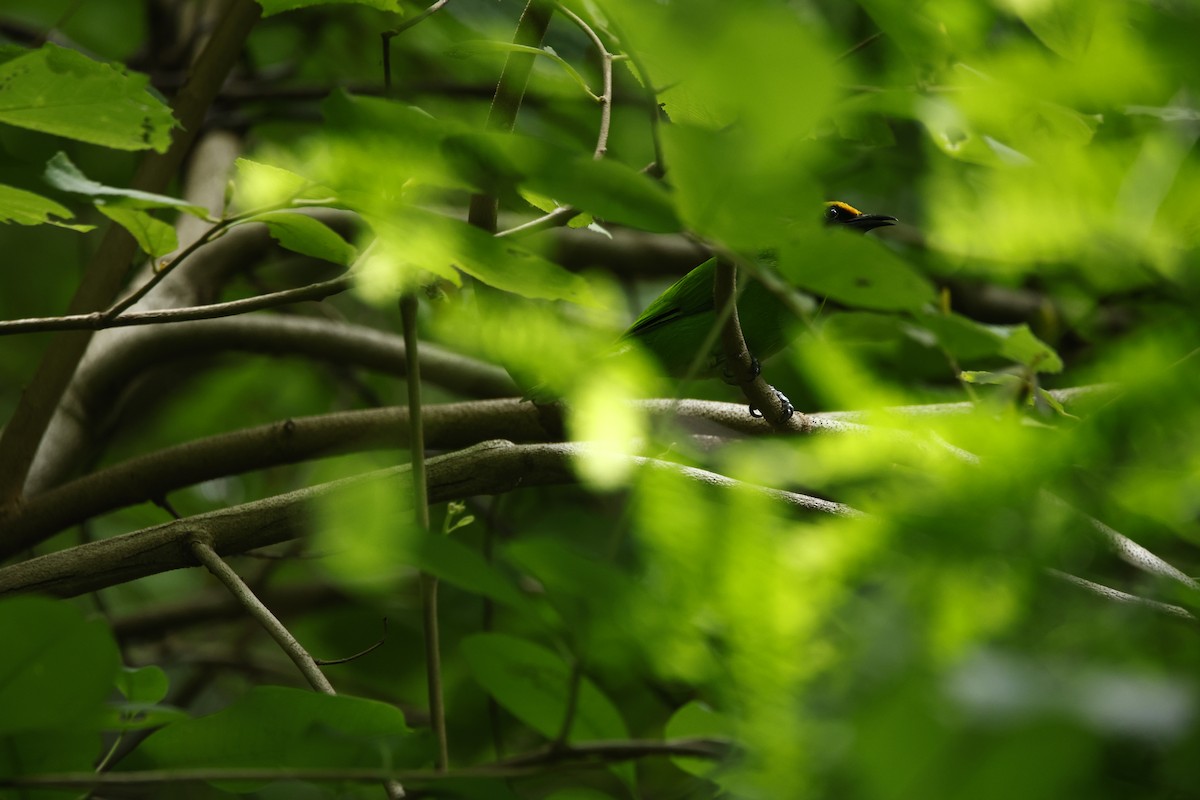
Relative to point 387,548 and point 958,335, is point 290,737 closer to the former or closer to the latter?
point 387,548

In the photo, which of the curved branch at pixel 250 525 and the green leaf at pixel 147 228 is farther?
the curved branch at pixel 250 525

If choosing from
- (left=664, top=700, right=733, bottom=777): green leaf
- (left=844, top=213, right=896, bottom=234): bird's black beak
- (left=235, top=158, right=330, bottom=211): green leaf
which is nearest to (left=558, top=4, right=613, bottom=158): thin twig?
(left=235, top=158, right=330, bottom=211): green leaf

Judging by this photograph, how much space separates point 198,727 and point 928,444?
60 centimetres

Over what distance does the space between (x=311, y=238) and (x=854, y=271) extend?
65cm

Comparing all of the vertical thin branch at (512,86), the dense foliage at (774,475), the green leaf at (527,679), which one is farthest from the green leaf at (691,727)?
the vertical thin branch at (512,86)

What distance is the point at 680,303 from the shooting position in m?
2.44

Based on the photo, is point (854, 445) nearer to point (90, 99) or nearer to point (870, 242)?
point (870, 242)

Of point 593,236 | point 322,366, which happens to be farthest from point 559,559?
point 322,366

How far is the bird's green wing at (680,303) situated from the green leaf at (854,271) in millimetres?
1834

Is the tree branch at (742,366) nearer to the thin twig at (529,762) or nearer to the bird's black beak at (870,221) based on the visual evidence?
the thin twig at (529,762)

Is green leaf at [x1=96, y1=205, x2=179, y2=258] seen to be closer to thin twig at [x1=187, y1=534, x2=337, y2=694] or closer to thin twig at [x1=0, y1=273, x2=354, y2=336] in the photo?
thin twig at [x1=0, y1=273, x2=354, y2=336]

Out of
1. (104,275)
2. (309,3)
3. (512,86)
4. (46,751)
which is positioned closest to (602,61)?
(512,86)

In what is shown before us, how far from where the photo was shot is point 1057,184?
1.67 ft

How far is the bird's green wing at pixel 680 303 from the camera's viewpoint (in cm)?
238
